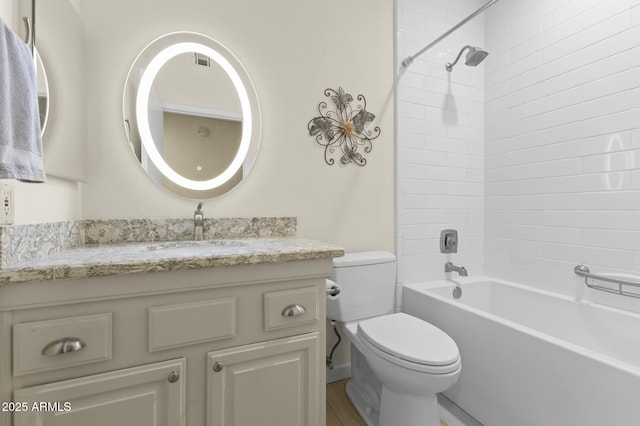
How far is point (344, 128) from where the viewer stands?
1804 millimetres

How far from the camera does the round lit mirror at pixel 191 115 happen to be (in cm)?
138

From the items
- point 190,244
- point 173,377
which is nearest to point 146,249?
point 190,244

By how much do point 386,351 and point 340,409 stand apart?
0.62 meters

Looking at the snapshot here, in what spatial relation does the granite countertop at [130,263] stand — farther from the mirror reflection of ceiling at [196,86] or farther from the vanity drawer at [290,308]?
the mirror reflection of ceiling at [196,86]

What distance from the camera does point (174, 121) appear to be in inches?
56.7

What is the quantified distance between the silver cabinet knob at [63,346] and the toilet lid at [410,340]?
3.43 ft

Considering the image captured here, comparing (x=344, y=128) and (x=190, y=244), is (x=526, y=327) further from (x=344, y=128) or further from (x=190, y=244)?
(x=190, y=244)

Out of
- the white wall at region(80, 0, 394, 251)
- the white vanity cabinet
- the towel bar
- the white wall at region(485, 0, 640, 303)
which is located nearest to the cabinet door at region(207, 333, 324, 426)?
the white vanity cabinet

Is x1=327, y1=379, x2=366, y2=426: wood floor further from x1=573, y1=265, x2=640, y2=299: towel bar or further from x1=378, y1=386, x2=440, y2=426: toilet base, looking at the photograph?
x1=573, y1=265, x2=640, y2=299: towel bar

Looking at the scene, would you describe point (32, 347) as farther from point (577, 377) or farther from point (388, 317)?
point (577, 377)

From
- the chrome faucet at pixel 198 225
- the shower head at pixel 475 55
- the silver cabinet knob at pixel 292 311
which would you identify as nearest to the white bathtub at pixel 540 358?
the silver cabinet knob at pixel 292 311

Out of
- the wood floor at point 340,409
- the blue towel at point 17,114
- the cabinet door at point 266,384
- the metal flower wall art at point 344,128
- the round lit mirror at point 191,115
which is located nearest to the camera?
the blue towel at point 17,114

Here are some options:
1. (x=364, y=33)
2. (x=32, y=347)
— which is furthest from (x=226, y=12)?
(x=32, y=347)

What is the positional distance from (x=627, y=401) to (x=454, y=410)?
0.80 m
